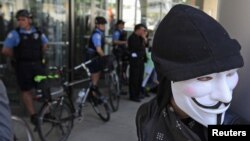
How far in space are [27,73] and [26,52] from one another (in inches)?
12.1

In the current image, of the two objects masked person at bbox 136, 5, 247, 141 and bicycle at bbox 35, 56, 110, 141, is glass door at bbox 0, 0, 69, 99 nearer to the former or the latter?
bicycle at bbox 35, 56, 110, 141

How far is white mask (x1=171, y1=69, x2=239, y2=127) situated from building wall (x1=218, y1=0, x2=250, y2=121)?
0.15 meters

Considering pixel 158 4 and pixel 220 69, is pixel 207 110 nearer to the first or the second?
pixel 220 69

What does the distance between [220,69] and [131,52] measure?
6.94 m

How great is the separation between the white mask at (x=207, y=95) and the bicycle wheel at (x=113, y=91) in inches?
231

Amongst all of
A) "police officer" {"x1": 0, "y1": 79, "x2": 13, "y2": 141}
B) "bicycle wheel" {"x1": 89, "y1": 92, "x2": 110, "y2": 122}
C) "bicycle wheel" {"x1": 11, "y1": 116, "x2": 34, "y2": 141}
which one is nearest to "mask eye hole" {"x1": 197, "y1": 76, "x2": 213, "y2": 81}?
"police officer" {"x1": 0, "y1": 79, "x2": 13, "y2": 141}

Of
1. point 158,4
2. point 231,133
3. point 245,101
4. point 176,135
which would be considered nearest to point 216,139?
point 231,133

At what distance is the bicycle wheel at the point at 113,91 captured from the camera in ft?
23.5

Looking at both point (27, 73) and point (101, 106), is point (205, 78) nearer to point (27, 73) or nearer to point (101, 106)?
point (27, 73)

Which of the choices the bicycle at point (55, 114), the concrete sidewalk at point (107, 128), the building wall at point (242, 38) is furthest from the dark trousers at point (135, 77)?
the building wall at point (242, 38)

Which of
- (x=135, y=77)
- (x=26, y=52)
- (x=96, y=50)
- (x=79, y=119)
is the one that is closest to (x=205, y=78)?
(x=26, y=52)

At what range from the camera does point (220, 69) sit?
1.15 meters

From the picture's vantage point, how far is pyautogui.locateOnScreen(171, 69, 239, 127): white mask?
1195 millimetres

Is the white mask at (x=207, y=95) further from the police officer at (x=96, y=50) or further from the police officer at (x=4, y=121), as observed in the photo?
the police officer at (x=96, y=50)
